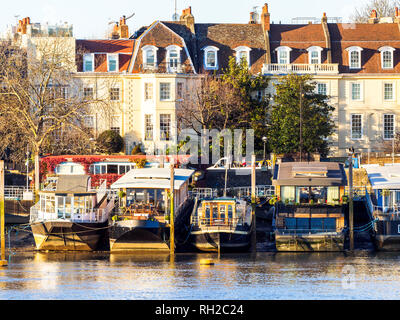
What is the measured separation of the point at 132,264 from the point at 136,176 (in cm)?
704

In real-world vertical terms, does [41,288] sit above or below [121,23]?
below

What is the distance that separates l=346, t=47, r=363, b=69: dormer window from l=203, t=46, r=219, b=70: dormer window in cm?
968

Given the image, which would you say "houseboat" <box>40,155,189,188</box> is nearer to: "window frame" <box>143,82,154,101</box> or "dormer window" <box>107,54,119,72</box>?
"window frame" <box>143,82,154,101</box>

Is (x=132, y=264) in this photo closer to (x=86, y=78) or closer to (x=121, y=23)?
(x=86, y=78)

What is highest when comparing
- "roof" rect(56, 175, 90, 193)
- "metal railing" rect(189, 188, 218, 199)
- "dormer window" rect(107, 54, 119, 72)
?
"dormer window" rect(107, 54, 119, 72)

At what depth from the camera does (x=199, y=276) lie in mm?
47156

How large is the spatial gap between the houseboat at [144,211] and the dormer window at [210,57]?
1990 centimetres

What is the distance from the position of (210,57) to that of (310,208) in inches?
955

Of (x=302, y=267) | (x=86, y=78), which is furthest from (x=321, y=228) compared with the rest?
(x=86, y=78)

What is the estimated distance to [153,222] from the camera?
52.5 metres

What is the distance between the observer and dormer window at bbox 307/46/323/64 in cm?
7644

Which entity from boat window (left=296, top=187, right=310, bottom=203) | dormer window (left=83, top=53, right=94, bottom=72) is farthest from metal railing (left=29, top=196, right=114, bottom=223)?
dormer window (left=83, top=53, right=94, bottom=72)
